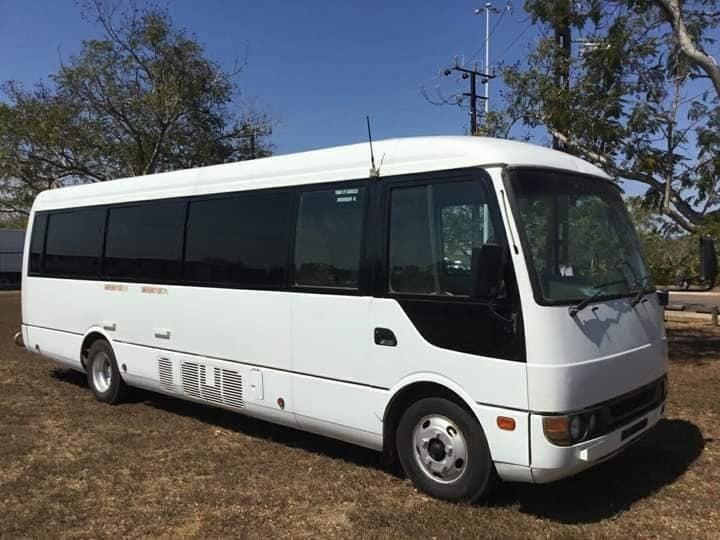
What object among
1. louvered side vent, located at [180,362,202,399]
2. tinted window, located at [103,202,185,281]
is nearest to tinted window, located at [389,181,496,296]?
louvered side vent, located at [180,362,202,399]

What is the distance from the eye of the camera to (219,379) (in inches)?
259

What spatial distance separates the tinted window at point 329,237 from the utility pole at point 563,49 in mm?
6675

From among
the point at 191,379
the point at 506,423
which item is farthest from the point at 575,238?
the point at 191,379

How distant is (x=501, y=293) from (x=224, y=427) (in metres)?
3.95

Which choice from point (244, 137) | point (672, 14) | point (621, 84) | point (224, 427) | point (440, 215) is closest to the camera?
point (440, 215)

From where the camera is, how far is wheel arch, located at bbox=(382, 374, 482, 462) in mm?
4727

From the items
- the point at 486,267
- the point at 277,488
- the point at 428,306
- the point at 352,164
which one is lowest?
the point at 277,488

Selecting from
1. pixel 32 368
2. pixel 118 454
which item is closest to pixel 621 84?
pixel 118 454

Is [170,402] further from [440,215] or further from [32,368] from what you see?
[440,215]

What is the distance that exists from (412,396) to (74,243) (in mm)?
5724

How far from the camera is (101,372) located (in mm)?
8477

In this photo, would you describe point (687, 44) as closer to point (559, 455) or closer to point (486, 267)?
point (486, 267)

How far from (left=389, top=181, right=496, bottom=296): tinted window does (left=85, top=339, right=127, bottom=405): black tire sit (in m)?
4.52

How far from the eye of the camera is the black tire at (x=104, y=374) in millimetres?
8117
